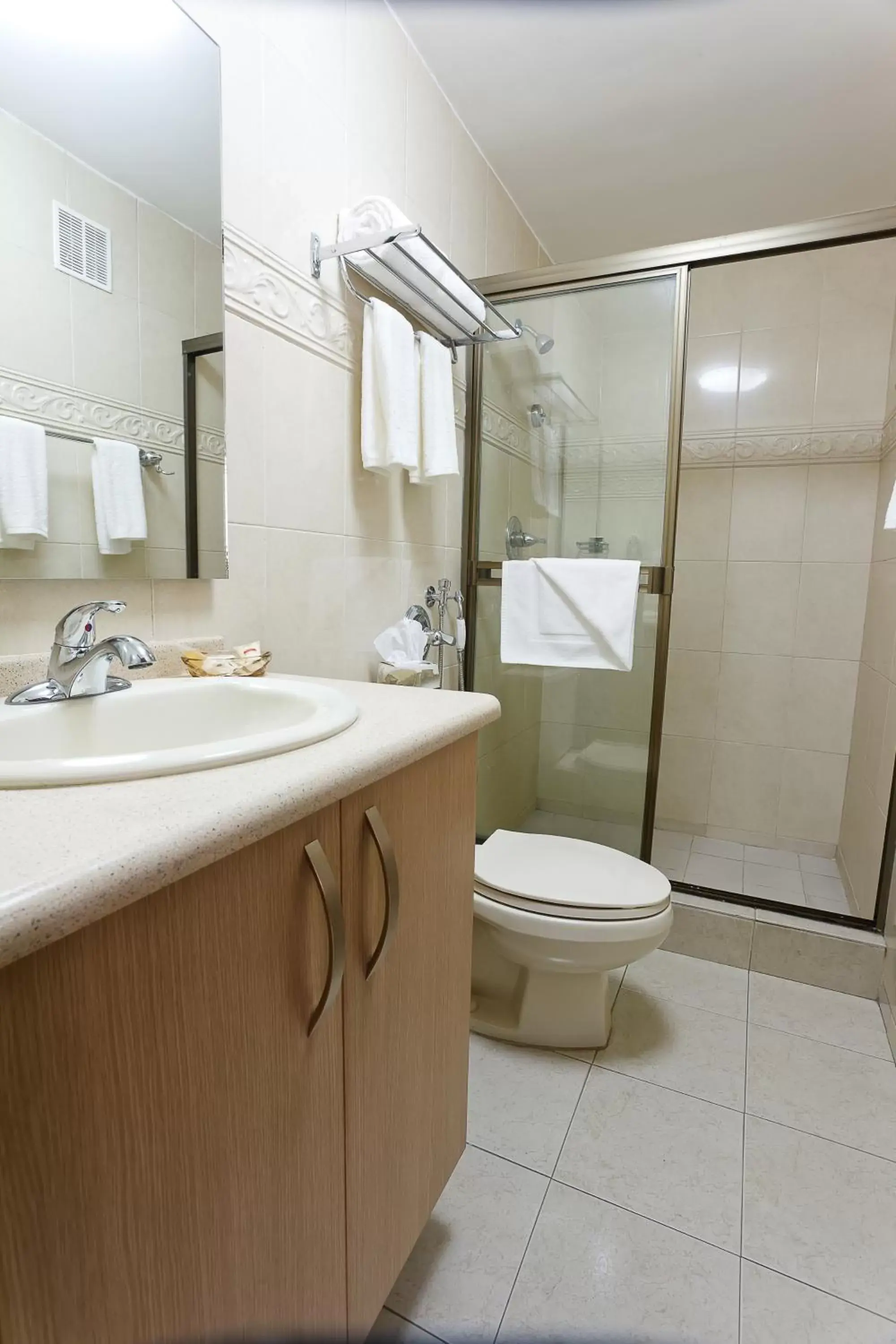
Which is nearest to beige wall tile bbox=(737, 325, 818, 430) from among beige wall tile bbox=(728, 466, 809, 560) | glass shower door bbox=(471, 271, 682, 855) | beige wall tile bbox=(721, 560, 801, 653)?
beige wall tile bbox=(728, 466, 809, 560)

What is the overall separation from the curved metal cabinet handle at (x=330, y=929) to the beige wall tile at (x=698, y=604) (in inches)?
88.7

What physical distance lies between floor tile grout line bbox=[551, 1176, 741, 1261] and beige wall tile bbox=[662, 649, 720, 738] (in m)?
1.76

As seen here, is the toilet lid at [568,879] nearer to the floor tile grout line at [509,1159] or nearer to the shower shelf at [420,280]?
the floor tile grout line at [509,1159]

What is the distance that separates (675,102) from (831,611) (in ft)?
5.44

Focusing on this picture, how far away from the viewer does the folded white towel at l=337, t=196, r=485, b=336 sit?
131cm

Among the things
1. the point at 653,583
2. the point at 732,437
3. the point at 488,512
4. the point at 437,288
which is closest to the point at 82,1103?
the point at 437,288

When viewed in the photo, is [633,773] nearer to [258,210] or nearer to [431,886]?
[431,886]

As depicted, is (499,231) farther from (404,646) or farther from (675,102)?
Result: (404,646)

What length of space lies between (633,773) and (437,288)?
143 centimetres

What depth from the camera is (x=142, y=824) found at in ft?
1.45

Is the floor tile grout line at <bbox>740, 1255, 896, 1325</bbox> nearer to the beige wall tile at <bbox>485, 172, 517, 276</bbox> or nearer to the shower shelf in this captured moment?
the shower shelf

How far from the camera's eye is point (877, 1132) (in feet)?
4.11

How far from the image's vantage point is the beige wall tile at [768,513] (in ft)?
7.93

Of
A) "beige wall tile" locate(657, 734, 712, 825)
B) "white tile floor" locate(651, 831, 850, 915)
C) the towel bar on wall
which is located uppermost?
the towel bar on wall
